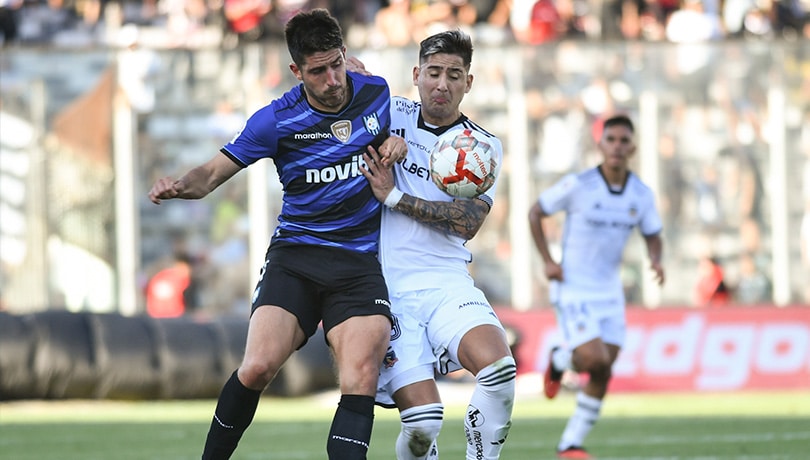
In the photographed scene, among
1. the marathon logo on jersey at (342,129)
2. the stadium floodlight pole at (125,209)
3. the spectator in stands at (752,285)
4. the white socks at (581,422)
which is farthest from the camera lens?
the spectator in stands at (752,285)

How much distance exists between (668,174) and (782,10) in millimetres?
4472

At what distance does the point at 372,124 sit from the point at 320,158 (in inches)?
13.1

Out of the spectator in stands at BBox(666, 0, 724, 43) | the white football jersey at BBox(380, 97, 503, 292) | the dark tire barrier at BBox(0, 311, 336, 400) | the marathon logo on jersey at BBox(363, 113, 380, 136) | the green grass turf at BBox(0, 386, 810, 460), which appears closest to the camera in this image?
the marathon logo on jersey at BBox(363, 113, 380, 136)

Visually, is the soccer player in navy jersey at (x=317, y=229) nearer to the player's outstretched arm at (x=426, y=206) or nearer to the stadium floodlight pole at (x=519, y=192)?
the player's outstretched arm at (x=426, y=206)

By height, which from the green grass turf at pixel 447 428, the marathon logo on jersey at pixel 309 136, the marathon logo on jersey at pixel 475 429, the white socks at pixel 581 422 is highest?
the marathon logo on jersey at pixel 309 136

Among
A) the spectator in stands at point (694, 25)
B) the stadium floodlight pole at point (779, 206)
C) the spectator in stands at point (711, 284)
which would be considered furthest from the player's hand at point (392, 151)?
the spectator in stands at point (694, 25)

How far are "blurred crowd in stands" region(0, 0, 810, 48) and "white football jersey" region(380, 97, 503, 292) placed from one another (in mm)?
13028

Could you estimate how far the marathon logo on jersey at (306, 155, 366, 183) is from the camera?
6.99 m

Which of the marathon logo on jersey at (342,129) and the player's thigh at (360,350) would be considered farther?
the marathon logo on jersey at (342,129)

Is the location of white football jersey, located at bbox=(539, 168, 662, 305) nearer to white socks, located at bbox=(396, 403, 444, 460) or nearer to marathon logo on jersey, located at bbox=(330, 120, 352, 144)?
white socks, located at bbox=(396, 403, 444, 460)

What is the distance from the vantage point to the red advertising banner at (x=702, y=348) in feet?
59.2

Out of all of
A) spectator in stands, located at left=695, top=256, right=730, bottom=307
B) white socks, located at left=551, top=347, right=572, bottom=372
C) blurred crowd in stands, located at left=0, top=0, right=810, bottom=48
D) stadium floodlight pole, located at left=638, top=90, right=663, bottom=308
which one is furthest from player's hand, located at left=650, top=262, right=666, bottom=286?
blurred crowd in stands, located at left=0, top=0, right=810, bottom=48

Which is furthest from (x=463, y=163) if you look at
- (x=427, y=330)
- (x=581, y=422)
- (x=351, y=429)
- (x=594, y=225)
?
(x=594, y=225)

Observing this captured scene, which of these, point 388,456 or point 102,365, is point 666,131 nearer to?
point 102,365
